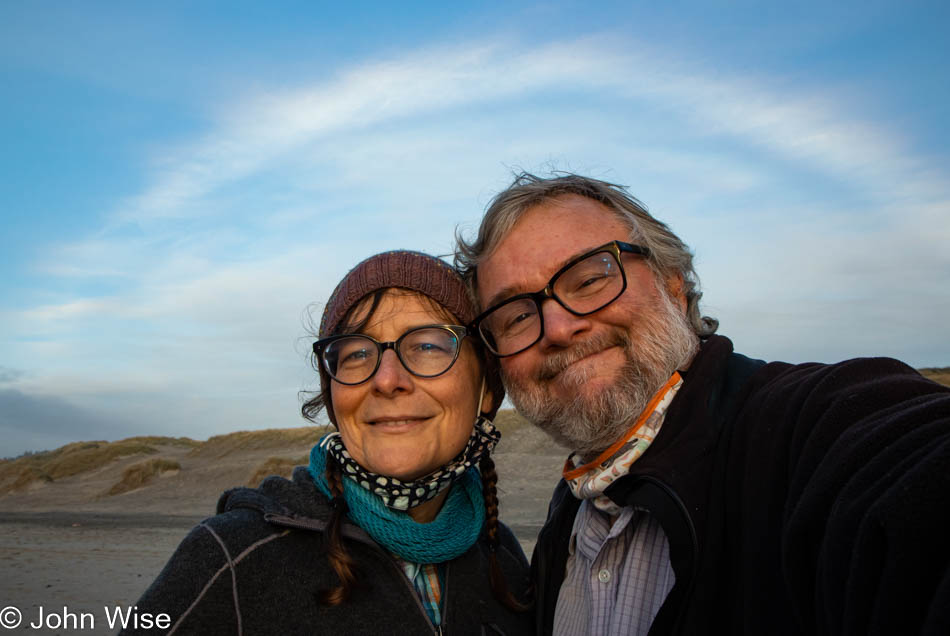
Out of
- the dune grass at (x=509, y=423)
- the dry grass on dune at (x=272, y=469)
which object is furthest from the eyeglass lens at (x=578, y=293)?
the dune grass at (x=509, y=423)

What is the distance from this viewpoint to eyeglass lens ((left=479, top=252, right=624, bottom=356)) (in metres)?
2.48

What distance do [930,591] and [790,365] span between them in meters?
1.12

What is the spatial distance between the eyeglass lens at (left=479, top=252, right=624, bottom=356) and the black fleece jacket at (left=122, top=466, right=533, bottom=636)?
1050 millimetres

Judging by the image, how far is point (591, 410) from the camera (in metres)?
2.33

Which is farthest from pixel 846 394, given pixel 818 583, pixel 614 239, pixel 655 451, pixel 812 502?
pixel 614 239

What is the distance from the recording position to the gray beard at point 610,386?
231 cm

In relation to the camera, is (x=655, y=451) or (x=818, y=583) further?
(x=655, y=451)

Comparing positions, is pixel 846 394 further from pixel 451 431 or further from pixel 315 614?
pixel 315 614

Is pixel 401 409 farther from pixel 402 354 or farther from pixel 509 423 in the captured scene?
pixel 509 423

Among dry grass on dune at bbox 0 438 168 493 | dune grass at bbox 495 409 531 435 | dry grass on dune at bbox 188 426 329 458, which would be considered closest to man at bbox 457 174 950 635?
dune grass at bbox 495 409 531 435

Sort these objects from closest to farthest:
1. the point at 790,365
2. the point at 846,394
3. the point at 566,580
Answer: the point at 846,394, the point at 790,365, the point at 566,580

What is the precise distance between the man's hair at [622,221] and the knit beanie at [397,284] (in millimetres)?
348

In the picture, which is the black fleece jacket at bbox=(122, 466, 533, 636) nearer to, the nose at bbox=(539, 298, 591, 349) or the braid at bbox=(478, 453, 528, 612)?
the braid at bbox=(478, 453, 528, 612)

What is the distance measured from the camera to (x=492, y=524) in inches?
114
